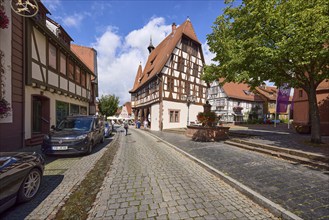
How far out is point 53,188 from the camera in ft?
13.1

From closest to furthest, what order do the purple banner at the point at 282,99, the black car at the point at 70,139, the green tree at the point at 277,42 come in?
the green tree at the point at 277,42 → the black car at the point at 70,139 → the purple banner at the point at 282,99

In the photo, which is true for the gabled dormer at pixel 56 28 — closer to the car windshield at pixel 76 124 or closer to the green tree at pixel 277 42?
the car windshield at pixel 76 124

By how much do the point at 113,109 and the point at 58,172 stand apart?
1279 inches

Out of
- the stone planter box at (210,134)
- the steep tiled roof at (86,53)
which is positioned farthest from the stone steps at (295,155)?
the steep tiled roof at (86,53)

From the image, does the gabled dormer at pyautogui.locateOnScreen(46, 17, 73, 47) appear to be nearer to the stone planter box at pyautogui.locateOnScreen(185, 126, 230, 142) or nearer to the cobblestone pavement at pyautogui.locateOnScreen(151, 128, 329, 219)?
the stone planter box at pyautogui.locateOnScreen(185, 126, 230, 142)

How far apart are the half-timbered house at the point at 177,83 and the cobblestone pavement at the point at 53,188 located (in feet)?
48.8

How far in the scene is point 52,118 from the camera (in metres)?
10.9

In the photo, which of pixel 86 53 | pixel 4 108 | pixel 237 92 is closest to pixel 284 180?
pixel 4 108

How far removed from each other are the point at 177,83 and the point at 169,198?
786 inches

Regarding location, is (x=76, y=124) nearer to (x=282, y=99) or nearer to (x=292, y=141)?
(x=292, y=141)

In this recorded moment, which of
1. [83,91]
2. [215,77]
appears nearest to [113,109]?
[83,91]

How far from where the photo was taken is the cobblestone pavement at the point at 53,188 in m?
2.95

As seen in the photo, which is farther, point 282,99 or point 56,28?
point 282,99

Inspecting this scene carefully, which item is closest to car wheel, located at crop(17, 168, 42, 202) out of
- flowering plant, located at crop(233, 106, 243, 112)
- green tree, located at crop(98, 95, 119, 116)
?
green tree, located at crop(98, 95, 119, 116)
